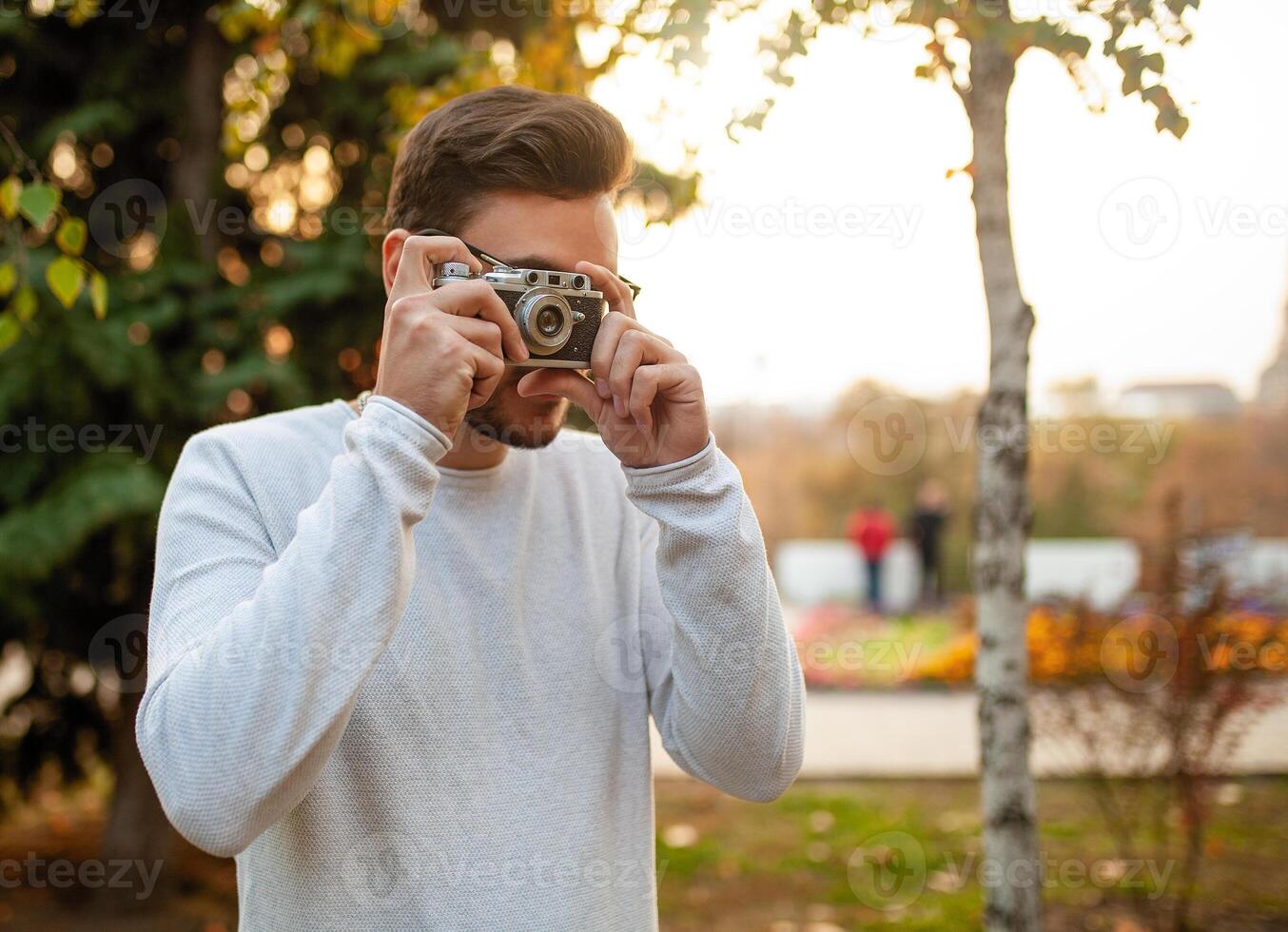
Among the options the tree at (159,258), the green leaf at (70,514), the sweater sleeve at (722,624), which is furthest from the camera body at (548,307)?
the green leaf at (70,514)

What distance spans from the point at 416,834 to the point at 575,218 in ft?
3.25

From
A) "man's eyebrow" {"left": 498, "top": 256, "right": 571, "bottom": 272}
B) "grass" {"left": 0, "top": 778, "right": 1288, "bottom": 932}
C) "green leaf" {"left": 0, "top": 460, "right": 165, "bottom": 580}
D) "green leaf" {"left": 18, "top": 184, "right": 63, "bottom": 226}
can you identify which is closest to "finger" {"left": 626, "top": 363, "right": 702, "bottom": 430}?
"man's eyebrow" {"left": 498, "top": 256, "right": 571, "bottom": 272}

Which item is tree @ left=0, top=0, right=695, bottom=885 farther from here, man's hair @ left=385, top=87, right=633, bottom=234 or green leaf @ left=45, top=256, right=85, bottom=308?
man's hair @ left=385, top=87, right=633, bottom=234

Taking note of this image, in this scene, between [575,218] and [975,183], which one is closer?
[575,218]

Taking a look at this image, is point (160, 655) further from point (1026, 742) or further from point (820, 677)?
point (820, 677)

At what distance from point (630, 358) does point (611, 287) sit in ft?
0.55

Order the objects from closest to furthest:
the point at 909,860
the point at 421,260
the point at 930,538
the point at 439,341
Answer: the point at 439,341 → the point at 421,260 → the point at 909,860 → the point at 930,538

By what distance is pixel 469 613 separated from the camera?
1.58 metres

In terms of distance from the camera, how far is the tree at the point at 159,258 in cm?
361

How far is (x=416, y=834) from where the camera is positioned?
144cm

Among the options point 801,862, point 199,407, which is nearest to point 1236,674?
point 801,862

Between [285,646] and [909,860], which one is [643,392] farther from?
[909,860]

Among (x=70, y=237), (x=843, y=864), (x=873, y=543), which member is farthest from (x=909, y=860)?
(x=873, y=543)

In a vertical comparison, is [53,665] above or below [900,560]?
above
